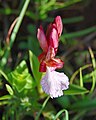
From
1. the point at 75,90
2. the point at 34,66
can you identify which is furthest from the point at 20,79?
the point at 75,90

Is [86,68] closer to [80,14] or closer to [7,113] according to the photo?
[80,14]

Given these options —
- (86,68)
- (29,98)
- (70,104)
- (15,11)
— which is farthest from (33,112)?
(15,11)

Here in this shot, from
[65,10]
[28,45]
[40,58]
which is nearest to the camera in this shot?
Result: [40,58]

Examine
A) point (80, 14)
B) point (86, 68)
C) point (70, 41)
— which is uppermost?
point (80, 14)

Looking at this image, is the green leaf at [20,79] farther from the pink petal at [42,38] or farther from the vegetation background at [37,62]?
the pink petal at [42,38]

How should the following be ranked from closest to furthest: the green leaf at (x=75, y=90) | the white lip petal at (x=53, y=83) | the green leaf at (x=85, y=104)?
1. the white lip petal at (x=53, y=83)
2. the green leaf at (x=75, y=90)
3. the green leaf at (x=85, y=104)

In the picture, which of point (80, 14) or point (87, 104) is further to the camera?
point (80, 14)

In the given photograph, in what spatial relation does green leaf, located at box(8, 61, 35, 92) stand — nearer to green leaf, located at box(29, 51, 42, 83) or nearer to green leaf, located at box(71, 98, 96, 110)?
green leaf, located at box(29, 51, 42, 83)

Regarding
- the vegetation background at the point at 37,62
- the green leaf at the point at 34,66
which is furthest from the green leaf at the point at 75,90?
the green leaf at the point at 34,66
